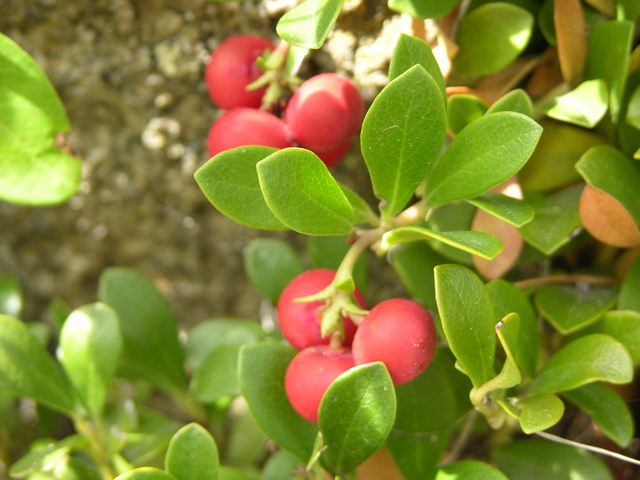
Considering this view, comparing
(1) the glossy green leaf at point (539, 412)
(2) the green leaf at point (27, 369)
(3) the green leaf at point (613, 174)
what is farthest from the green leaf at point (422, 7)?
(2) the green leaf at point (27, 369)

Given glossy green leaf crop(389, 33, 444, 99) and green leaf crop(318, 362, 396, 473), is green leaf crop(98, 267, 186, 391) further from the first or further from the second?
glossy green leaf crop(389, 33, 444, 99)

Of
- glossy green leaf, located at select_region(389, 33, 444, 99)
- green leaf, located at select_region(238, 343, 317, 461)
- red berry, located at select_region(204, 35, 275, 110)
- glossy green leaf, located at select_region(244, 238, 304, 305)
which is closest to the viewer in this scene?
glossy green leaf, located at select_region(389, 33, 444, 99)

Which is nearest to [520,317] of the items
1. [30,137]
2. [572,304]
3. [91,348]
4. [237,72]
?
[572,304]

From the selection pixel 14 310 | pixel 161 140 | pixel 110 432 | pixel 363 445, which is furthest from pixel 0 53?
pixel 363 445

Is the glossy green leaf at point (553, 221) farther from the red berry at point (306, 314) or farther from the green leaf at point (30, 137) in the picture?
the green leaf at point (30, 137)

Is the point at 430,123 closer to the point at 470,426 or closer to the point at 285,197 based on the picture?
the point at 285,197

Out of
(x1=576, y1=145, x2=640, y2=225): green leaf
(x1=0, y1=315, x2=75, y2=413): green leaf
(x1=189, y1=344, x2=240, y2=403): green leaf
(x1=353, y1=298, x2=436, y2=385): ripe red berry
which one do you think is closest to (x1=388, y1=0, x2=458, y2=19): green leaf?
(x1=576, y1=145, x2=640, y2=225): green leaf
